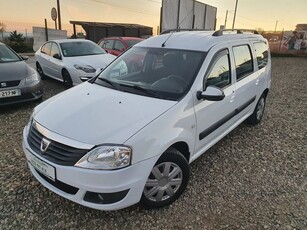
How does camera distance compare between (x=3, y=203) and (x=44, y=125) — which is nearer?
(x=44, y=125)

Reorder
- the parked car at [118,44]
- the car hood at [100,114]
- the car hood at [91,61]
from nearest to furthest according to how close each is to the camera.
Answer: the car hood at [100,114]
the car hood at [91,61]
the parked car at [118,44]

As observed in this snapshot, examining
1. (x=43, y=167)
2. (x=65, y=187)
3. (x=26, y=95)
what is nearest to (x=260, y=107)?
(x=65, y=187)

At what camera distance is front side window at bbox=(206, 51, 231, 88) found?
9.99ft

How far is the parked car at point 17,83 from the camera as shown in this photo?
4926 mm

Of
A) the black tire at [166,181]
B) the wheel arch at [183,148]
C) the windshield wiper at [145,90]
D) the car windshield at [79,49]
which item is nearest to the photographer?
the black tire at [166,181]

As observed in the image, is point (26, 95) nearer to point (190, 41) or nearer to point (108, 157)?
point (190, 41)

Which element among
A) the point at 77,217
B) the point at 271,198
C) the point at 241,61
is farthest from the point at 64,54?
the point at 271,198

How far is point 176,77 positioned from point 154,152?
41.5 inches

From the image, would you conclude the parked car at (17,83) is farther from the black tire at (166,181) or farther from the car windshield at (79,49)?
the black tire at (166,181)

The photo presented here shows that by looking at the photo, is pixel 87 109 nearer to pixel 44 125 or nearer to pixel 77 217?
pixel 44 125

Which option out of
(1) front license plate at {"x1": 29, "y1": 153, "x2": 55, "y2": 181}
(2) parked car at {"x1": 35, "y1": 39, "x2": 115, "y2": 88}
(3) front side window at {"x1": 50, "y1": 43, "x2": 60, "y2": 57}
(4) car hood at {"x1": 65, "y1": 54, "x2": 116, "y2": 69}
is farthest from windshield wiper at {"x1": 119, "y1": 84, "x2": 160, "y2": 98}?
(3) front side window at {"x1": 50, "y1": 43, "x2": 60, "y2": 57}

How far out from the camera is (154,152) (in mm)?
2244

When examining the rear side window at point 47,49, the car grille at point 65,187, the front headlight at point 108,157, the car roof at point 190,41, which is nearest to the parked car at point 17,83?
the rear side window at point 47,49

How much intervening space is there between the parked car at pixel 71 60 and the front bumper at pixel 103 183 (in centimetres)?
431
